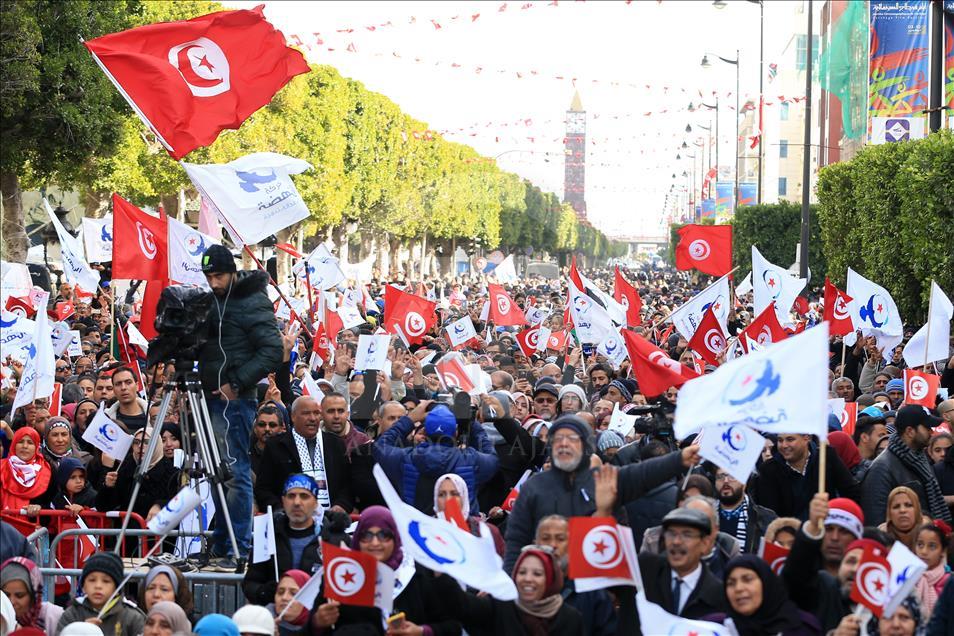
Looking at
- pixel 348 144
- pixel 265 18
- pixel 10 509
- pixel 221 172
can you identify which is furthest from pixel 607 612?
pixel 348 144

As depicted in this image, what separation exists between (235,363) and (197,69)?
15.9 feet

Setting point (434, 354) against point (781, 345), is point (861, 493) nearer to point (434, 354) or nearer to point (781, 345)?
point (781, 345)

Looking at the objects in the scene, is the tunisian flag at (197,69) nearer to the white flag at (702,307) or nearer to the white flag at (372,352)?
the white flag at (372,352)

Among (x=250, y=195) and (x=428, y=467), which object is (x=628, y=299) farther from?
(x=428, y=467)

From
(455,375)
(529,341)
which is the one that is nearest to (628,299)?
(529,341)

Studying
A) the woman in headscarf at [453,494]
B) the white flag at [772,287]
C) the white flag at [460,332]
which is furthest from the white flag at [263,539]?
the white flag at [772,287]

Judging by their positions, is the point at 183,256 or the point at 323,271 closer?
the point at 183,256

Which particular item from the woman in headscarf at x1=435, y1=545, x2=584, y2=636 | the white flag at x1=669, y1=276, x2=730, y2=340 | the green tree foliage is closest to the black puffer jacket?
the woman in headscarf at x1=435, y1=545, x2=584, y2=636

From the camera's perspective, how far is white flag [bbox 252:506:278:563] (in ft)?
24.8

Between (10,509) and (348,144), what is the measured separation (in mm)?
50210

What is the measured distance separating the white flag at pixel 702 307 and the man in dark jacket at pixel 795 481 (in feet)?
27.2

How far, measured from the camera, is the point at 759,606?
6383mm

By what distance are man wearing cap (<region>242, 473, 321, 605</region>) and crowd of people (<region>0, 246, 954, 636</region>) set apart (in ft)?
0.04

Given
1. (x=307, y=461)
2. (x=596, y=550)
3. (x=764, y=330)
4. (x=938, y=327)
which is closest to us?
(x=596, y=550)
